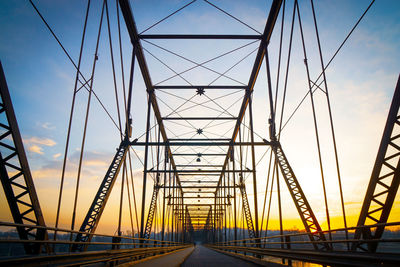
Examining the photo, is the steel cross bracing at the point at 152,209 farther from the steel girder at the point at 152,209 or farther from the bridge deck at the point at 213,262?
the bridge deck at the point at 213,262

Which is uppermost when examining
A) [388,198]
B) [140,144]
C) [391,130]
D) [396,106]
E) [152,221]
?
[140,144]

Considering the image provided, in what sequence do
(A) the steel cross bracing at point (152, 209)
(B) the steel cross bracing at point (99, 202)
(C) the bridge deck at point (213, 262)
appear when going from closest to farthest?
(C) the bridge deck at point (213, 262) < (B) the steel cross bracing at point (99, 202) < (A) the steel cross bracing at point (152, 209)

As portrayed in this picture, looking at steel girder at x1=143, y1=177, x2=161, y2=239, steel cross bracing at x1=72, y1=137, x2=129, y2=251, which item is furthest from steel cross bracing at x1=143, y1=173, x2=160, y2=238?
steel cross bracing at x1=72, y1=137, x2=129, y2=251

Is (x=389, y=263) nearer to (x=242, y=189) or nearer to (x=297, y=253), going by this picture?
(x=297, y=253)

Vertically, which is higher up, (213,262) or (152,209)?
(152,209)

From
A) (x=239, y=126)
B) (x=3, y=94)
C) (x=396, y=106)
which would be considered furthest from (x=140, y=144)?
(x=396, y=106)

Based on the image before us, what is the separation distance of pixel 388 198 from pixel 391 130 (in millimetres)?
1412

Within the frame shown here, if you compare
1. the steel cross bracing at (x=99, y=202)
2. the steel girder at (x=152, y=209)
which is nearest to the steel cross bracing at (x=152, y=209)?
the steel girder at (x=152, y=209)

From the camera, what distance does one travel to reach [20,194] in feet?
19.3

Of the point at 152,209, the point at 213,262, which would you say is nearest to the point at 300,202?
the point at 213,262

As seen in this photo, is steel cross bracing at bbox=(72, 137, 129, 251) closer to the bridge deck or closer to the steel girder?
the bridge deck

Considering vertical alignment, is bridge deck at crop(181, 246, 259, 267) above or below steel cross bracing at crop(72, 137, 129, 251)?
below

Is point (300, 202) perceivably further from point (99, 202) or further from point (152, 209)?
point (152, 209)

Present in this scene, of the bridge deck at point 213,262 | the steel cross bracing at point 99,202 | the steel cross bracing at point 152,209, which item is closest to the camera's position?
the bridge deck at point 213,262
